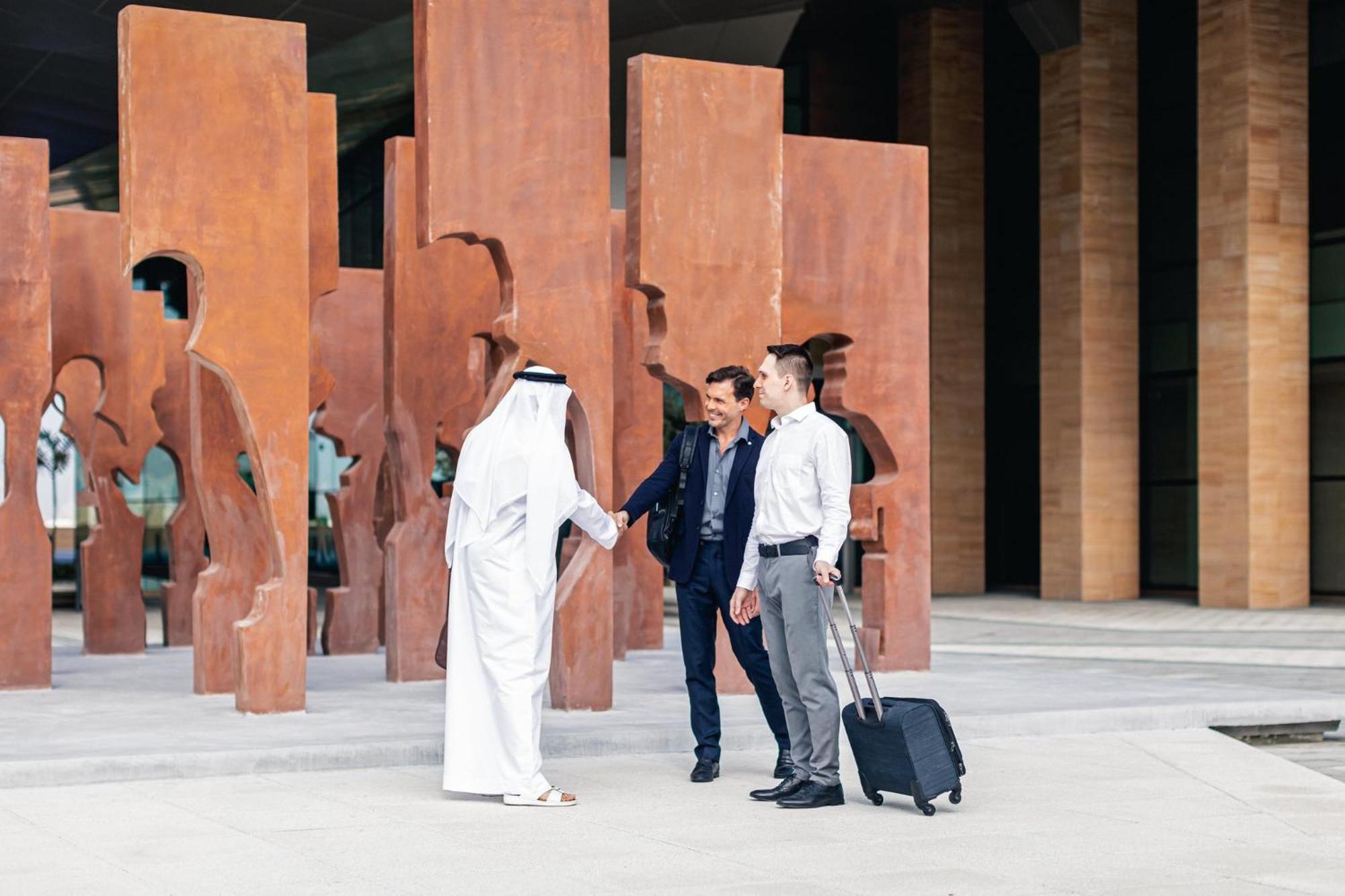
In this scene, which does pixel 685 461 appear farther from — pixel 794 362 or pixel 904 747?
pixel 904 747

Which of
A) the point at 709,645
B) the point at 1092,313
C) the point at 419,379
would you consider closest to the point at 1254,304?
the point at 1092,313

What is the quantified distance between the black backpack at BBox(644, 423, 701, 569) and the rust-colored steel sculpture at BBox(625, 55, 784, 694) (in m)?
3.24

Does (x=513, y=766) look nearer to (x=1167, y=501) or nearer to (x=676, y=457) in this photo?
A: (x=676, y=457)

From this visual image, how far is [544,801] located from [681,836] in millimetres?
1053

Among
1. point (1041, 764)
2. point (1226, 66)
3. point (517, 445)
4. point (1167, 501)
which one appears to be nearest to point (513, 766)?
point (517, 445)

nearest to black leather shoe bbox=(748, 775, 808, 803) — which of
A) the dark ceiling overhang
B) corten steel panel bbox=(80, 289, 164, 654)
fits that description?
corten steel panel bbox=(80, 289, 164, 654)

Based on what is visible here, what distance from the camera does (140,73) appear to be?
10.7 m

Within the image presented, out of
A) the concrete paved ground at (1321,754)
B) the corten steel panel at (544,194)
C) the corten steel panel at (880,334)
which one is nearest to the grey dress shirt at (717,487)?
the corten steel panel at (544,194)

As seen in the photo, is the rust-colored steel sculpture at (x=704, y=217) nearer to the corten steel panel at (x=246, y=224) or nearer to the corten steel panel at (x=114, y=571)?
the corten steel panel at (x=246, y=224)

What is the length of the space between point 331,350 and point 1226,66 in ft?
42.5

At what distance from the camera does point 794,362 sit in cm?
794

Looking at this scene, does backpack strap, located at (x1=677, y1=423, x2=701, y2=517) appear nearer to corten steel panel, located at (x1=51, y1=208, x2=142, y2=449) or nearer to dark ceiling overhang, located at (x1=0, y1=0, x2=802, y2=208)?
corten steel panel, located at (x1=51, y1=208, x2=142, y2=449)

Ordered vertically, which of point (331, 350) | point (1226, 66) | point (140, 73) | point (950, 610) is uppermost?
point (1226, 66)

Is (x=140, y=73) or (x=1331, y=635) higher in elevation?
(x=140, y=73)
